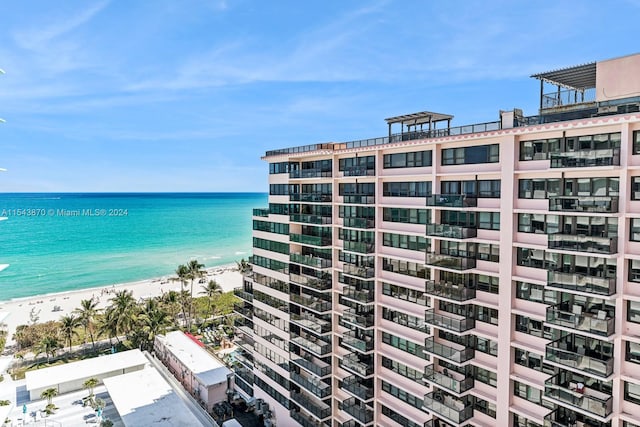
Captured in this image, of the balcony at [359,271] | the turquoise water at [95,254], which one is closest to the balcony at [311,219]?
the balcony at [359,271]

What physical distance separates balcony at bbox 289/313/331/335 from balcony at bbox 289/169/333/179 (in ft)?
38.4

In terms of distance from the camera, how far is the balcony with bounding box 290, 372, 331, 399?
33.9 meters

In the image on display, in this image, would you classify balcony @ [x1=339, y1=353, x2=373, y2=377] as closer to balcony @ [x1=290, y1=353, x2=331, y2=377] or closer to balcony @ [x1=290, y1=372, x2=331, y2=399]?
balcony @ [x1=290, y1=353, x2=331, y2=377]

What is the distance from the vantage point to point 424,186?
27.8 m

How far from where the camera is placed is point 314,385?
34469 mm

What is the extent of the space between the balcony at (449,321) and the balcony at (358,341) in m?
6.35

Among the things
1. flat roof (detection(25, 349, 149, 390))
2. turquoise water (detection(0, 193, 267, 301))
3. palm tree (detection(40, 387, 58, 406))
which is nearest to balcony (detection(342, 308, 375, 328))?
flat roof (detection(25, 349, 149, 390))

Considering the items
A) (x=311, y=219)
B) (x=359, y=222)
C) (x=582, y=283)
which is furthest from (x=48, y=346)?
(x=582, y=283)

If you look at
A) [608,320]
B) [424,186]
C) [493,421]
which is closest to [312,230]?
[424,186]

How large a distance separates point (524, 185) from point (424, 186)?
6.72 m

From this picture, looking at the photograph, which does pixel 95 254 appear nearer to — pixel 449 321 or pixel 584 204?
pixel 449 321

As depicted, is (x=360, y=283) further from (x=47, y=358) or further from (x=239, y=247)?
(x=239, y=247)

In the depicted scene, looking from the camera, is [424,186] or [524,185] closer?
[524,185]

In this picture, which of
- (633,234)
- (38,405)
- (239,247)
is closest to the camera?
(633,234)
